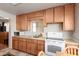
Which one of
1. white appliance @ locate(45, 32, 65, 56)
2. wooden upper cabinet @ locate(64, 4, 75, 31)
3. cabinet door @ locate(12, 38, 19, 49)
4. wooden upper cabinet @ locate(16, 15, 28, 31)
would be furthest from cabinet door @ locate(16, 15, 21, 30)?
wooden upper cabinet @ locate(64, 4, 75, 31)

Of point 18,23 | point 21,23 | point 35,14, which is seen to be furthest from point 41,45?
point 18,23

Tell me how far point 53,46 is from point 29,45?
107 cm

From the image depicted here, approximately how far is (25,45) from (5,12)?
1613 millimetres

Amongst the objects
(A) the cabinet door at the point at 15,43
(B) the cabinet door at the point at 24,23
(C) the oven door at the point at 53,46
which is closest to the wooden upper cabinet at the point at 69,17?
(C) the oven door at the point at 53,46

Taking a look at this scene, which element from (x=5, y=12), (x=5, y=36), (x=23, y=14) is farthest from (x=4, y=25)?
(x=23, y=14)

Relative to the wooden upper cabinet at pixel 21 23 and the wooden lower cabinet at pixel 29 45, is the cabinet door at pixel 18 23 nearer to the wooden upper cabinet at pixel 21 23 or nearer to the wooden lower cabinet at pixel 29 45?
the wooden upper cabinet at pixel 21 23

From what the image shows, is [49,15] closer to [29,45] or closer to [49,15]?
[49,15]

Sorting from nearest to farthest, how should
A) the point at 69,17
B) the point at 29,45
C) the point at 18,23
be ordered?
the point at 69,17 → the point at 29,45 → the point at 18,23

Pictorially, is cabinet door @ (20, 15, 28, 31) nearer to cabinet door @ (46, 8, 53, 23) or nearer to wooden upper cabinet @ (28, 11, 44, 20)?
wooden upper cabinet @ (28, 11, 44, 20)

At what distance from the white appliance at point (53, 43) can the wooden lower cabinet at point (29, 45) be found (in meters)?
0.22

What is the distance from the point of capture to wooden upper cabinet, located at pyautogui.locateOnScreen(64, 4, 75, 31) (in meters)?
2.55

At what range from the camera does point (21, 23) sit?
162 inches

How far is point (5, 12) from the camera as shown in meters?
4.03

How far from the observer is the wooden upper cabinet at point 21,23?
3973mm
